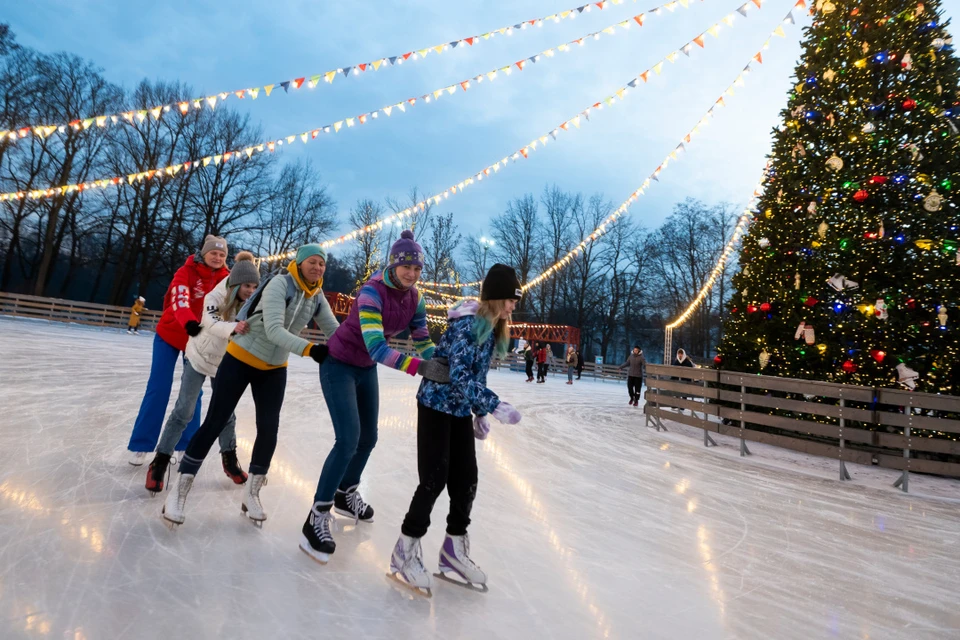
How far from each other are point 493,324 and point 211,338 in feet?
6.43

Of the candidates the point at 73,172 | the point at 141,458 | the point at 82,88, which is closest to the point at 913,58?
the point at 141,458

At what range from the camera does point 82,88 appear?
25.5 m

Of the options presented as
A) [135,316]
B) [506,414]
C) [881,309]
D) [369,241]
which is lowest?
[506,414]

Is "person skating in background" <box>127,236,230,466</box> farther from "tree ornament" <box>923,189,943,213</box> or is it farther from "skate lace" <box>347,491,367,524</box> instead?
"tree ornament" <box>923,189,943,213</box>

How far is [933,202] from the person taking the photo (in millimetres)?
6785

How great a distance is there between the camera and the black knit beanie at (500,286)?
2449 mm

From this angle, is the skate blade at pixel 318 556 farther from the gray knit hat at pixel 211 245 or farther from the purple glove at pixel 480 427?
the gray knit hat at pixel 211 245

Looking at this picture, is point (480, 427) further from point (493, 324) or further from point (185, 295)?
point (185, 295)

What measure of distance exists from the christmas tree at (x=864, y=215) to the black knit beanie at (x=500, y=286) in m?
6.41

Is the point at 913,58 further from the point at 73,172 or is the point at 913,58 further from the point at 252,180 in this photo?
the point at 73,172

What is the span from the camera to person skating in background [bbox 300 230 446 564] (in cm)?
268

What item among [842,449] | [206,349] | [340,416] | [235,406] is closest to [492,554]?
A: [340,416]

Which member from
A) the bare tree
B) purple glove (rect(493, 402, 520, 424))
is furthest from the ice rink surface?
the bare tree

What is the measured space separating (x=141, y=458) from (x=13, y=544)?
62.3 inches
